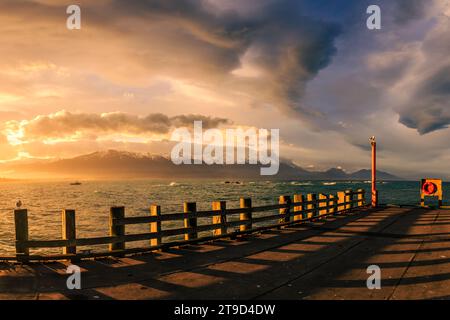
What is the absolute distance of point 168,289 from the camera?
662 centimetres

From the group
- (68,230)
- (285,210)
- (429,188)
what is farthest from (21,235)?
(429,188)

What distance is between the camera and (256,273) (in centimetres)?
785

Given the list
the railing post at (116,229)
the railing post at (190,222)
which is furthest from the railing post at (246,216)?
the railing post at (116,229)

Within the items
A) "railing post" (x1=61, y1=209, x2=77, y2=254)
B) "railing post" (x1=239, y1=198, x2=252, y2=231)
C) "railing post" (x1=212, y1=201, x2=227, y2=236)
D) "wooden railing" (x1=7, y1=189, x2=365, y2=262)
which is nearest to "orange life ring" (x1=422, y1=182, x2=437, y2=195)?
"wooden railing" (x1=7, y1=189, x2=365, y2=262)

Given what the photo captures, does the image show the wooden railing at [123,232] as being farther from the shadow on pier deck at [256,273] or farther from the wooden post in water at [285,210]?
the wooden post in water at [285,210]

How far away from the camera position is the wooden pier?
6438 mm

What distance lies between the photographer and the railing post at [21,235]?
830 cm

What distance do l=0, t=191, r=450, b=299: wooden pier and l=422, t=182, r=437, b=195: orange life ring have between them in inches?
763

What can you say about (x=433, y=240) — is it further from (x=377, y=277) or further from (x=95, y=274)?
(x=95, y=274)

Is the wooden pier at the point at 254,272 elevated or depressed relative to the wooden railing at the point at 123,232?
depressed

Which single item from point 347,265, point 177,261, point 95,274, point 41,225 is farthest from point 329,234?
point 41,225

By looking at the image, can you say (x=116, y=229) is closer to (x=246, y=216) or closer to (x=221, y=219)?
(x=221, y=219)

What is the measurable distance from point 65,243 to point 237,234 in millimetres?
6157

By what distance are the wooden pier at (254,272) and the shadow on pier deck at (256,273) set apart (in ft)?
0.06
